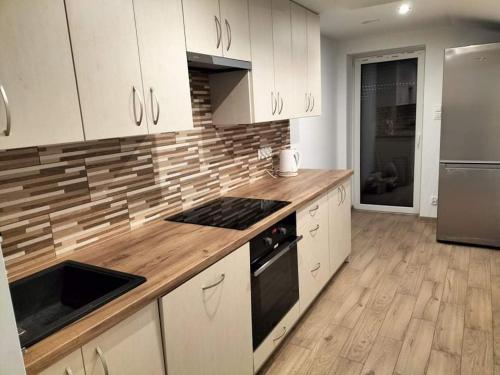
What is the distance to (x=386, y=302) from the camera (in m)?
2.70

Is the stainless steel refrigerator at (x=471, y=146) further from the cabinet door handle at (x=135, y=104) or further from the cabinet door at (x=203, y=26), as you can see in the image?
the cabinet door handle at (x=135, y=104)

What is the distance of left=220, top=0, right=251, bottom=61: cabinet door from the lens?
2006 millimetres

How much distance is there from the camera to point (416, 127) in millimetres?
4500

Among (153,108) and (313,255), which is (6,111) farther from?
(313,255)

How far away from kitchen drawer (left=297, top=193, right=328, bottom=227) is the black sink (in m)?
1.26

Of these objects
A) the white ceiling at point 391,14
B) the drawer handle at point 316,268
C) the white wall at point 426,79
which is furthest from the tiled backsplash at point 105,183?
the white wall at point 426,79

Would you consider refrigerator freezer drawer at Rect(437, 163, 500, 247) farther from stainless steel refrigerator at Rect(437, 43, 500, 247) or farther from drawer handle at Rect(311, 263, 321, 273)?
drawer handle at Rect(311, 263, 321, 273)

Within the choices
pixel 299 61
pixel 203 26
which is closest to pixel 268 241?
pixel 203 26

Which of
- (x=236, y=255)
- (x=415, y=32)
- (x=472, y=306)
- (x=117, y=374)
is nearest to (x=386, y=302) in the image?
(x=472, y=306)

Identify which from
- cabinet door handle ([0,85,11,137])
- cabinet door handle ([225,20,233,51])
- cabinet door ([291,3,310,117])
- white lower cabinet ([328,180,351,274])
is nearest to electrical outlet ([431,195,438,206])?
white lower cabinet ([328,180,351,274])

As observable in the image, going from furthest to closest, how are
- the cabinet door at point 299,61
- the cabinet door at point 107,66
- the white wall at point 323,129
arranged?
1. the white wall at point 323,129
2. the cabinet door at point 299,61
3. the cabinet door at point 107,66

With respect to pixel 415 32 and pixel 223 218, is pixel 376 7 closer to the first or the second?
pixel 415 32

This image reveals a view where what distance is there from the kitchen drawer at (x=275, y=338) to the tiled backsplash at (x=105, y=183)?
90 cm

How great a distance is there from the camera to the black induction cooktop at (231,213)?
1.87 meters
